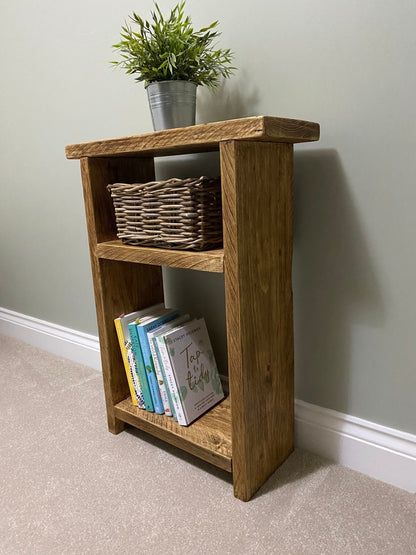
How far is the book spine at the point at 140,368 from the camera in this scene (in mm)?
1133

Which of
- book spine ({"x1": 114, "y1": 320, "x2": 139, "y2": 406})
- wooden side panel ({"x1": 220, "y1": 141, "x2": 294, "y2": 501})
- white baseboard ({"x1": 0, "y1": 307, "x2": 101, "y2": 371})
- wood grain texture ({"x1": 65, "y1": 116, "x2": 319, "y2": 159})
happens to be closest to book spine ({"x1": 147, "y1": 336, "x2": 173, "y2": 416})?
book spine ({"x1": 114, "y1": 320, "x2": 139, "y2": 406})

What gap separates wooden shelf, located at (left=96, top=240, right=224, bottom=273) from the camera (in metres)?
0.90

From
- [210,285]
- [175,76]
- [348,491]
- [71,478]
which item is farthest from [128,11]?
[348,491]

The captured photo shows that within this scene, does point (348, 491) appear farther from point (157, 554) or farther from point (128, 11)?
point (128, 11)

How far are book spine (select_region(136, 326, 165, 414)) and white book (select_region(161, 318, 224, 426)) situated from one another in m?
0.07

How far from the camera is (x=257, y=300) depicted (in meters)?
0.94

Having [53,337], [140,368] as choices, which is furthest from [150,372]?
[53,337]

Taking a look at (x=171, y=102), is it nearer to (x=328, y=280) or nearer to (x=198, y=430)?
(x=328, y=280)

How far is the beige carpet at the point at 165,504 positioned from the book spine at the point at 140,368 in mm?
128

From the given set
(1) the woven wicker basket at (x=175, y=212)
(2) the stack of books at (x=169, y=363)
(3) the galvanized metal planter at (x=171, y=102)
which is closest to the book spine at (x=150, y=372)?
(2) the stack of books at (x=169, y=363)

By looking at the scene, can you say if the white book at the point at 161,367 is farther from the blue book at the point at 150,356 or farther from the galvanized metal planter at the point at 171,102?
the galvanized metal planter at the point at 171,102

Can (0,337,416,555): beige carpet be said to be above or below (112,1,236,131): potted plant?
below

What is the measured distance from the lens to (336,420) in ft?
3.57

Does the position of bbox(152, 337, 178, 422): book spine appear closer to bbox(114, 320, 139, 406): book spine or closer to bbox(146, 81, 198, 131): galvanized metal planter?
bbox(114, 320, 139, 406): book spine
